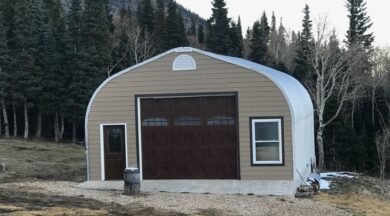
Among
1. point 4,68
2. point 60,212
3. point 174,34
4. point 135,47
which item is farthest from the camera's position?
point 174,34

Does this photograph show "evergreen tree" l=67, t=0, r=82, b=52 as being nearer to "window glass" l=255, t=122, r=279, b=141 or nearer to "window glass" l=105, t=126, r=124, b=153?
"window glass" l=105, t=126, r=124, b=153

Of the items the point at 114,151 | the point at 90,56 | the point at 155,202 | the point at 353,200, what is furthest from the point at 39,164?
the point at 90,56

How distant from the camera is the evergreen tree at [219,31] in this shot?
56.8 metres

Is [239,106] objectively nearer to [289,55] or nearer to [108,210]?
[108,210]

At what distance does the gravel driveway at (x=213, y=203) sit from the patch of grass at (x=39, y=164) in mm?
3667

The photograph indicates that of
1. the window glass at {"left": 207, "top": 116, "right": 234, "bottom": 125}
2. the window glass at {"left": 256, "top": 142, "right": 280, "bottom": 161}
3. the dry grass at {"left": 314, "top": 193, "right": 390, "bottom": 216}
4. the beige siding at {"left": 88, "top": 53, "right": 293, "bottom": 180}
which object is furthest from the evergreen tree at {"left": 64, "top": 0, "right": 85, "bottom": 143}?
the dry grass at {"left": 314, "top": 193, "right": 390, "bottom": 216}

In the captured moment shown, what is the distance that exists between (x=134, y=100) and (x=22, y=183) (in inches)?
186

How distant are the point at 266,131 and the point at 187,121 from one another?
8.76ft

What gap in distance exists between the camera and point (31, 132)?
47344 millimetres

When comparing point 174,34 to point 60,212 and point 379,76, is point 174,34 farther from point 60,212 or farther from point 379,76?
point 60,212

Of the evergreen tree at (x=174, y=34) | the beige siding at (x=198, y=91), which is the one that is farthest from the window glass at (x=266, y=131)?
the evergreen tree at (x=174, y=34)

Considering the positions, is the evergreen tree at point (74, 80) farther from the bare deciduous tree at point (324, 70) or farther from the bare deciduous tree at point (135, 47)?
the bare deciduous tree at point (324, 70)

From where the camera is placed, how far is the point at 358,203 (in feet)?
46.5

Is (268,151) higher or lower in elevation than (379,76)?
lower
